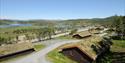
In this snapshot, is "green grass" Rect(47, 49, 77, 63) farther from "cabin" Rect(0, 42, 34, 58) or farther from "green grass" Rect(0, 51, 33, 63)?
"cabin" Rect(0, 42, 34, 58)


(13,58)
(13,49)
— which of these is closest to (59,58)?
(13,58)

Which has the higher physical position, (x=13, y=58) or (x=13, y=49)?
(x=13, y=49)

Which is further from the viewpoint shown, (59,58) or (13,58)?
(13,58)

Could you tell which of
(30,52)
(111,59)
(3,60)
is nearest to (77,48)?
(111,59)

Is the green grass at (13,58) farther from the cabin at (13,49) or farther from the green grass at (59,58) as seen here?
the green grass at (59,58)

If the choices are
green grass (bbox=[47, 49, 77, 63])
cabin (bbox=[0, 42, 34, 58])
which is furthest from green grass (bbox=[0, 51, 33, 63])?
green grass (bbox=[47, 49, 77, 63])

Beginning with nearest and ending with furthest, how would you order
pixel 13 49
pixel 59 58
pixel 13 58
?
1. pixel 59 58
2. pixel 13 58
3. pixel 13 49

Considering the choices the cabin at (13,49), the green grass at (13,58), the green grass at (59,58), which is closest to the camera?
the green grass at (59,58)

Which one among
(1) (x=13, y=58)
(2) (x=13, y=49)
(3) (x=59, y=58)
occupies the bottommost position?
(1) (x=13, y=58)

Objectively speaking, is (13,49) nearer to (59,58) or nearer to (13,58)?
(13,58)

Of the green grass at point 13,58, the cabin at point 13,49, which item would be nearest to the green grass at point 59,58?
the green grass at point 13,58

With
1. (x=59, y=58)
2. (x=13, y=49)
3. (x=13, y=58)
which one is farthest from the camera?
(x=13, y=49)
